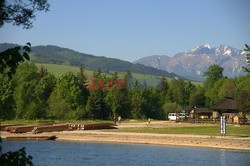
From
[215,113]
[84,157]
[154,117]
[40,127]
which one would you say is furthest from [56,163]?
[154,117]

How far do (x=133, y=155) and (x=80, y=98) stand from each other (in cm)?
6490

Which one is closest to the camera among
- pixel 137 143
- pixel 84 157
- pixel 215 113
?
pixel 84 157

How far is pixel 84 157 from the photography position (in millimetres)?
34375

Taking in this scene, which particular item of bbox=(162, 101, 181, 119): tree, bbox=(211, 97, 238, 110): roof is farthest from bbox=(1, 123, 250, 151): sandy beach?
bbox=(162, 101, 181, 119): tree

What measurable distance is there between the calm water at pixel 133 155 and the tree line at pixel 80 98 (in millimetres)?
31173

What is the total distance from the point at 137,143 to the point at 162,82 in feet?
329

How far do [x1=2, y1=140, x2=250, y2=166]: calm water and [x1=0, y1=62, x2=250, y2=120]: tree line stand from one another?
102 feet

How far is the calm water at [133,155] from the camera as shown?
3156cm

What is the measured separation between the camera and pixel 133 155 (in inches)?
1398

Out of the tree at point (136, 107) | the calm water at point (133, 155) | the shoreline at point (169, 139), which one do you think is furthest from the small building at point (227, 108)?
the calm water at point (133, 155)

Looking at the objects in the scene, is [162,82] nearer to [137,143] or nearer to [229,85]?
[229,85]

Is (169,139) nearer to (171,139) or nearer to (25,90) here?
(171,139)

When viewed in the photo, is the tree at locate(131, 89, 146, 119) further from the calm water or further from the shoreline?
the calm water

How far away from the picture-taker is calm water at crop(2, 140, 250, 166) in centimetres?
3156
